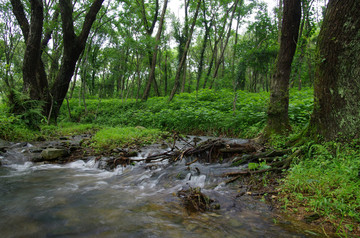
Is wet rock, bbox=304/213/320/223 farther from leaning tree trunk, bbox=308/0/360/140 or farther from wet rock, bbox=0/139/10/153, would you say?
wet rock, bbox=0/139/10/153

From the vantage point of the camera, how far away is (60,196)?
3.20 m

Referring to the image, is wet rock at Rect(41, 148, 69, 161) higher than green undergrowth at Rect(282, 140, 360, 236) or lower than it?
lower

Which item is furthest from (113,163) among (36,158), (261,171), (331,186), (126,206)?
(331,186)

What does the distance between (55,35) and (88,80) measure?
46.7ft

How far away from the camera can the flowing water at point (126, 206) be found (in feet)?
7.02

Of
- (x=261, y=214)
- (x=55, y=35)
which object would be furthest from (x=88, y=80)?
(x=261, y=214)

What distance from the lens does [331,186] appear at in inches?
95.4

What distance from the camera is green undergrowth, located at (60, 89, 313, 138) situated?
7934 mm

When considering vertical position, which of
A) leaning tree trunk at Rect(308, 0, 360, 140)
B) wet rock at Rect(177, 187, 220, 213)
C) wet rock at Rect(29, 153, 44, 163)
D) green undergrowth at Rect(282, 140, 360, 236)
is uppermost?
leaning tree trunk at Rect(308, 0, 360, 140)

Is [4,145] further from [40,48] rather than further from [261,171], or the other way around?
[261,171]

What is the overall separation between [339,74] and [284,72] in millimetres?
1986

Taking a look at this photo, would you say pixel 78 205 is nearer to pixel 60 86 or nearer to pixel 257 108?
pixel 257 108

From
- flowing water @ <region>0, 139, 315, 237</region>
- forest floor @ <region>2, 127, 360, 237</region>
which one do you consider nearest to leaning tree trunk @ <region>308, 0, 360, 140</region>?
forest floor @ <region>2, 127, 360, 237</region>

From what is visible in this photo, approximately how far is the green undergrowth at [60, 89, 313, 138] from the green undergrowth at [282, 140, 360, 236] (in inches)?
89.7
